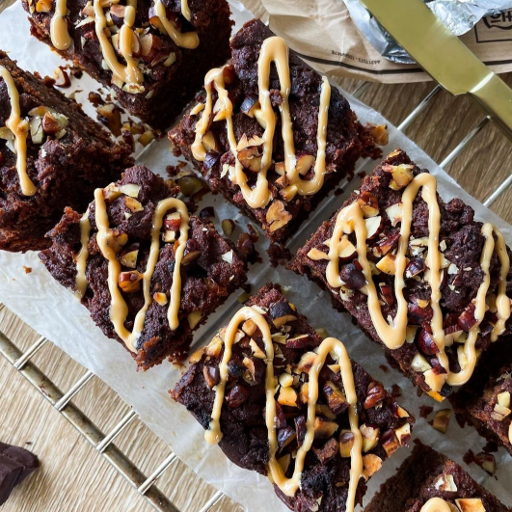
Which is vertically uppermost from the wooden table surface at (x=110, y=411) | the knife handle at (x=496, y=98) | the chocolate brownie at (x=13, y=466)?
the knife handle at (x=496, y=98)

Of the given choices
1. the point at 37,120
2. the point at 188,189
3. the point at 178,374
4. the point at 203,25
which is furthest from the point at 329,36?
the point at 178,374

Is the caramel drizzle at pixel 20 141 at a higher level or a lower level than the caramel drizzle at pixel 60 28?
lower

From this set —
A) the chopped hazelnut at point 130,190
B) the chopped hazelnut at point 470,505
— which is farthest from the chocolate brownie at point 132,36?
the chopped hazelnut at point 470,505

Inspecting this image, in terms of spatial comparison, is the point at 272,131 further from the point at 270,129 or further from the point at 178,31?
the point at 178,31

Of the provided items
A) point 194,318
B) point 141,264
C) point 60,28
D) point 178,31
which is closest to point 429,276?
point 194,318

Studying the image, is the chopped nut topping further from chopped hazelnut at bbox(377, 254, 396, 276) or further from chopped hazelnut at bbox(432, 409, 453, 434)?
chopped hazelnut at bbox(377, 254, 396, 276)

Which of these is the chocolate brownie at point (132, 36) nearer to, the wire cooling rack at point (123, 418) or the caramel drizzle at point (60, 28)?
the caramel drizzle at point (60, 28)

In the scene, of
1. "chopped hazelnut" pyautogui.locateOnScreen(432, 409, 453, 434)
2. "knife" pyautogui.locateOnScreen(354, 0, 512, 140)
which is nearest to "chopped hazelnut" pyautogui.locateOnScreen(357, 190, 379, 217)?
"knife" pyautogui.locateOnScreen(354, 0, 512, 140)
